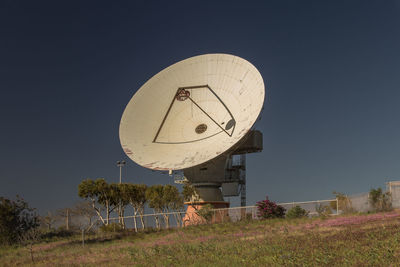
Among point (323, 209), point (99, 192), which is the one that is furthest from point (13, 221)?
point (323, 209)

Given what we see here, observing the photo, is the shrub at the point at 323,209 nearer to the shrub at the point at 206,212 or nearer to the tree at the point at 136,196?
the shrub at the point at 206,212

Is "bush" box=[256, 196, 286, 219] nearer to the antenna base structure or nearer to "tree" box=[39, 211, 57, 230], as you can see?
the antenna base structure

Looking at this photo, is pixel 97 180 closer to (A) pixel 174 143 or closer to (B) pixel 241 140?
(A) pixel 174 143

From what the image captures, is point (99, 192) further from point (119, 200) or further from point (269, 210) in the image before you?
point (269, 210)

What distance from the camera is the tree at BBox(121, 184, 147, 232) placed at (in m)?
53.8

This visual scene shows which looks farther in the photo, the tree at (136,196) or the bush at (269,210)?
the tree at (136,196)

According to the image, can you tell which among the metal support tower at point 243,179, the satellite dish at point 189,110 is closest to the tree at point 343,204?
the satellite dish at point 189,110

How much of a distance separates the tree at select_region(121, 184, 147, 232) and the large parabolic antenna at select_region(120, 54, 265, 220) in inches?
378

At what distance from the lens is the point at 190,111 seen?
46781mm

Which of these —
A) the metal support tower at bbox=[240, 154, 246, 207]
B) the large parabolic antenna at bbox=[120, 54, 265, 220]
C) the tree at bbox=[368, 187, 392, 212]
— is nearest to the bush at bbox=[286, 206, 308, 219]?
Result: the tree at bbox=[368, 187, 392, 212]

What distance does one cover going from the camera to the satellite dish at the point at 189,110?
137ft

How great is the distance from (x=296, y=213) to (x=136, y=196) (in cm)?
2347

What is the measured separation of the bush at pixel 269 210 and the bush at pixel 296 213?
1.22 meters

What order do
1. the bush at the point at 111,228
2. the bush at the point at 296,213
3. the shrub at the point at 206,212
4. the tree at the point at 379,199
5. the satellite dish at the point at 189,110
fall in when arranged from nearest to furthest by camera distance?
the tree at the point at 379,199 → the bush at the point at 296,213 → the satellite dish at the point at 189,110 → the shrub at the point at 206,212 → the bush at the point at 111,228
